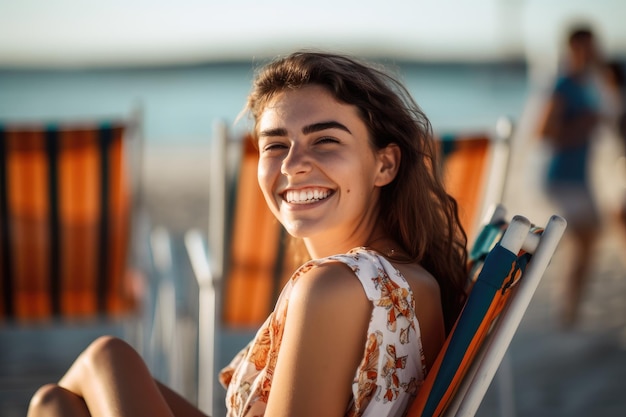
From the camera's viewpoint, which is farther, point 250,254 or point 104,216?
point 104,216

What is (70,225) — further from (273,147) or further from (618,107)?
(618,107)

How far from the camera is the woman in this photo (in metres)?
1.68

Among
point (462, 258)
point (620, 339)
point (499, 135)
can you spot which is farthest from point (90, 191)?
point (620, 339)

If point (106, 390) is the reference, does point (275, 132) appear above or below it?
above

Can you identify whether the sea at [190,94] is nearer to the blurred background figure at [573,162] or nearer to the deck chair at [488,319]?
the deck chair at [488,319]

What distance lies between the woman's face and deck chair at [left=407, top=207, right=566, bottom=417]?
34 cm

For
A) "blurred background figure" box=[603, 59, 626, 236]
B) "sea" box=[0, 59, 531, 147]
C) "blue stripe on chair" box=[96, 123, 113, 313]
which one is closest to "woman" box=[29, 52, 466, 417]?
"sea" box=[0, 59, 531, 147]

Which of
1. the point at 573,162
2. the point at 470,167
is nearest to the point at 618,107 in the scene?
the point at 573,162

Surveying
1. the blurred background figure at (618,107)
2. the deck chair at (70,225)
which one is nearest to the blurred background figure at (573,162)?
the blurred background figure at (618,107)

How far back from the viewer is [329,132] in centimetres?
194

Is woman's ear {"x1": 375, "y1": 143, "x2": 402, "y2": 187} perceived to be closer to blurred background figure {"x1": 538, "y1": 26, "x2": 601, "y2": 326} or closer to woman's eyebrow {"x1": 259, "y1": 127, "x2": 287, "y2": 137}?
woman's eyebrow {"x1": 259, "y1": 127, "x2": 287, "y2": 137}

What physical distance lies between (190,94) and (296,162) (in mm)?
31586

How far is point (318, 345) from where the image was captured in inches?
65.2

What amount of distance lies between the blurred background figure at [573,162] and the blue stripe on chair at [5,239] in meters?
2.95
